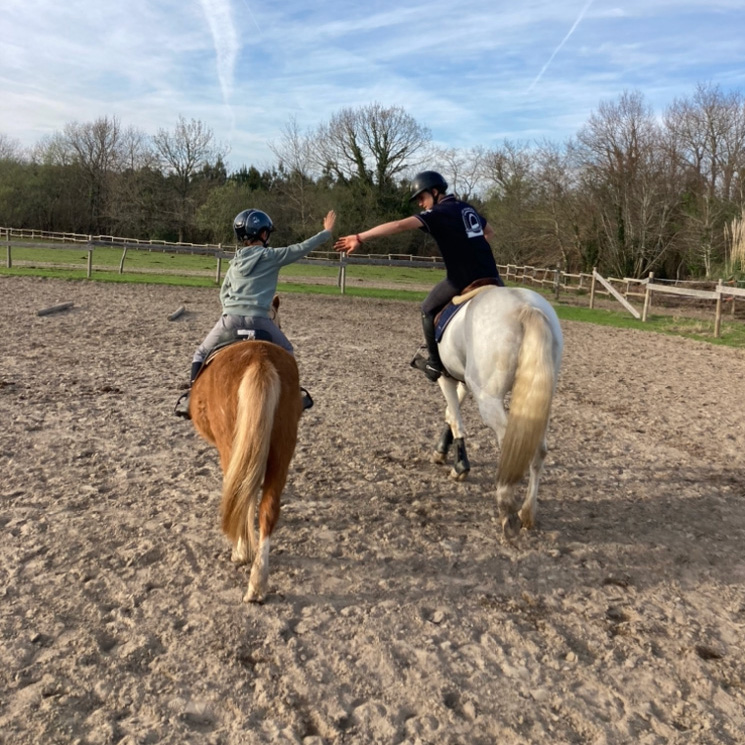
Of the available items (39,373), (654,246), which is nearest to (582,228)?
(654,246)

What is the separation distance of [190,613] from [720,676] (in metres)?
2.76

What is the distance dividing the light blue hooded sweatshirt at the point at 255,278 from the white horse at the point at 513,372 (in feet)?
4.53

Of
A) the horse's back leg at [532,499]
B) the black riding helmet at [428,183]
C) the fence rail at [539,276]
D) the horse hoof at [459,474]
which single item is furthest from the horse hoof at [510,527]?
the fence rail at [539,276]

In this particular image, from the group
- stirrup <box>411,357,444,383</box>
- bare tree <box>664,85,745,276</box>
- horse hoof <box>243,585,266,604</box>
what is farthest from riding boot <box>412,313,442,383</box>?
bare tree <box>664,85,745,276</box>

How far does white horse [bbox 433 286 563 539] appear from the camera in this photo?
434 centimetres

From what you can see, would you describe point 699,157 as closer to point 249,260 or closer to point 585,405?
point 585,405

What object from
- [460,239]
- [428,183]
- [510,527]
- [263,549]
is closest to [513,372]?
[510,527]

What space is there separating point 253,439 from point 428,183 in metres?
3.05

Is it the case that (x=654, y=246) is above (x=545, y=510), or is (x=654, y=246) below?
above

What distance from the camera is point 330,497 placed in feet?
17.3

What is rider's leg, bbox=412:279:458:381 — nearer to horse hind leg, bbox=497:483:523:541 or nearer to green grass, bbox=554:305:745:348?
horse hind leg, bbox=497:483:523:541

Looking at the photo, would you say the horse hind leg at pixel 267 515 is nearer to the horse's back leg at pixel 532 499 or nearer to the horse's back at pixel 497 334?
the horse's back at pixel 497 334

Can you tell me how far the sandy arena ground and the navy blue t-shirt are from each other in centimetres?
190

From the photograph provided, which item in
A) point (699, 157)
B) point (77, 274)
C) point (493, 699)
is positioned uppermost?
point (699, 157)
